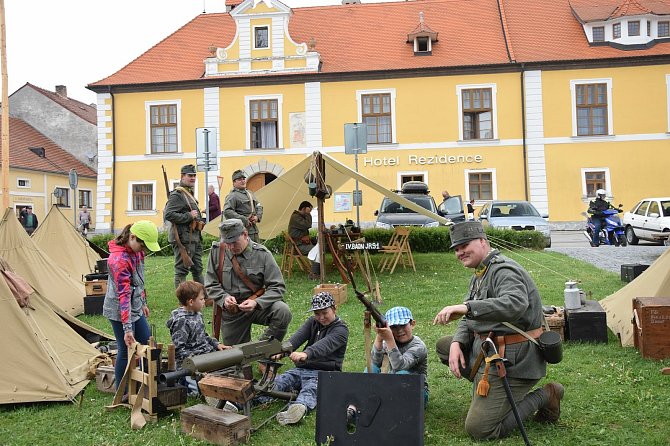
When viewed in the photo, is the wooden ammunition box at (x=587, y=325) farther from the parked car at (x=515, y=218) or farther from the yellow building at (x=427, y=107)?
the yellow building at (x=427, y=107)

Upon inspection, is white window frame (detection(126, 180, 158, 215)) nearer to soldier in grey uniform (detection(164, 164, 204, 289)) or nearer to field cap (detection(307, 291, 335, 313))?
soldier in grey uniform (detection(164, 164, 204, 289))

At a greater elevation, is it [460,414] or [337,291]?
[337,291]

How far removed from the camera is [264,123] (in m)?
25.7

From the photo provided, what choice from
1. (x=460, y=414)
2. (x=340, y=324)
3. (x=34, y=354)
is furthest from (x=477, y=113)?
(x=34, y=354)

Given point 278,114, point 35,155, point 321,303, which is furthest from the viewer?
point 35,155

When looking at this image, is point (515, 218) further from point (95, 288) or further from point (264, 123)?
point (264, 123)

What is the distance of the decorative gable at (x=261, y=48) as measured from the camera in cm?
2539

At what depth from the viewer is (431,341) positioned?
6.80 meters

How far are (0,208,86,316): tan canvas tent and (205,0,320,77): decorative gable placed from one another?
687 inches

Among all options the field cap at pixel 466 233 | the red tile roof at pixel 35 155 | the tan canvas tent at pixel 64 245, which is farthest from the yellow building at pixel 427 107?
the field cap at pixel 466 233

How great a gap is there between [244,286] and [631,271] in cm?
628

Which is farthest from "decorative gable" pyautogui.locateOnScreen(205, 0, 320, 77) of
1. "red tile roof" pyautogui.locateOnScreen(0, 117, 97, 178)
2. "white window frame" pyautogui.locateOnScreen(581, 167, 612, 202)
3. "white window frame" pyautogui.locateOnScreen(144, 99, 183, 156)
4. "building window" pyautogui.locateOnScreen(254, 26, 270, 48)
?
"red tile roof" pyautogui.locateOnScreen(0, 117, 97, 178)

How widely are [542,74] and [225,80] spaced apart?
12364 mm

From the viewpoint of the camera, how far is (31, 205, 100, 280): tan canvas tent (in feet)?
33.7
